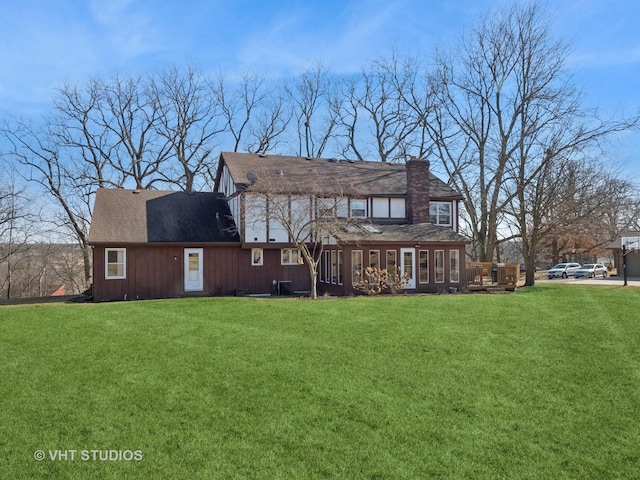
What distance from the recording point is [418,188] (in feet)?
82.6

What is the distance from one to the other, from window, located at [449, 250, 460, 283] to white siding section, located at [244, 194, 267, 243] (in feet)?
28.0

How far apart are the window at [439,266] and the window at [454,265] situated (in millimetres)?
408

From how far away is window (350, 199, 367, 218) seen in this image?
24.6 meters

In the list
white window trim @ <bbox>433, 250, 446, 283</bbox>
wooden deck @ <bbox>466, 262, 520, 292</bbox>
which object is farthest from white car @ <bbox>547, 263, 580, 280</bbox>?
white window trim @ <bbox>433, 250, 446, 283</bbox>

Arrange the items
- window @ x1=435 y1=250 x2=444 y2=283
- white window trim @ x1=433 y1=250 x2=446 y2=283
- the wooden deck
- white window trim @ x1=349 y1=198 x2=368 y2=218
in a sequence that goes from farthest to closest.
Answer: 1. white window trim @ x1=349 y1=198 x2=368 y2=218
2. the wooden deck
3. window @ x1=435 y1=250 x2=444 y2=283
4. white window trim @ x1=433 y1=250 x2=446 y2=283

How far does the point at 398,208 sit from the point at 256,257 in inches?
306

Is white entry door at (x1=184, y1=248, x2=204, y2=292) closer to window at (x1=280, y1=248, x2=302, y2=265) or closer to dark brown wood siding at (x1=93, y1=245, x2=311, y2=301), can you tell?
dark brown wood siding at (x1=93, y1=245, x2=311, y2=301)

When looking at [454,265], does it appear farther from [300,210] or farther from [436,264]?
[300,210]

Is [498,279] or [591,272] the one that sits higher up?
[498,279]

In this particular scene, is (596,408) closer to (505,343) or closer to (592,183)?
(505,343)

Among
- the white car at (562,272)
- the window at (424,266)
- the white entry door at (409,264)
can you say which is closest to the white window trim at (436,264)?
the window at (424,266)

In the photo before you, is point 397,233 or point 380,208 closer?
point 397,233

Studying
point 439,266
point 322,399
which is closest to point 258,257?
point 439,266

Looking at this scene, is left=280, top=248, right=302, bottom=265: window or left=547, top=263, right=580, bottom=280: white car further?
left=547, top=263, right=580, bottom=280: white car
